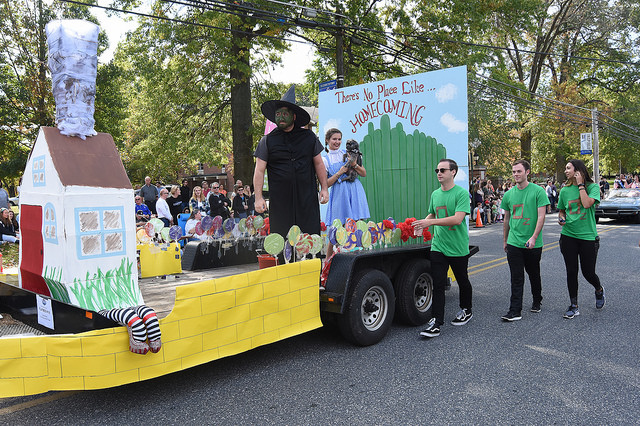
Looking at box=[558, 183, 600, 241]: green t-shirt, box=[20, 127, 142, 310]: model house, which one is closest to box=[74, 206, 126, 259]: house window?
box=[20, 127, 142, 310]: model house

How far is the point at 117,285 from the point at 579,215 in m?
4.85

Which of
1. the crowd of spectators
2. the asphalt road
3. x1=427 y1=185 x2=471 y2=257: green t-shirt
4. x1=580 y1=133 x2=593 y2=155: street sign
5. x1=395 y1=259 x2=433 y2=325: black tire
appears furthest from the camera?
x1=580 y1=133 x2=593 y2=155: street sign

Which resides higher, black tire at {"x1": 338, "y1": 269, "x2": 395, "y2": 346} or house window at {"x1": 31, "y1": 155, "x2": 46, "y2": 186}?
house window at {"x1": 31, "y1": 155, "x2": 46, "y2": 186}

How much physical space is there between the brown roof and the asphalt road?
1601 millimetres

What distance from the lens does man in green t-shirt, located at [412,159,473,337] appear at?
4.84 m

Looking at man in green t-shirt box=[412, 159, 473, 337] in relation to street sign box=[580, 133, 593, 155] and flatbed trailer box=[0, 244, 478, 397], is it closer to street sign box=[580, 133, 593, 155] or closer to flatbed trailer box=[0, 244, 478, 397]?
flatbed trailer box=[0, 244, 478, 397]

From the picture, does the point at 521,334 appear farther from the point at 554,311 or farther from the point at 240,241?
the point at 240,241

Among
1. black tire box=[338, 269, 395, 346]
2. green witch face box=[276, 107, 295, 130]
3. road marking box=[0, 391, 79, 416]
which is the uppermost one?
green witch face box=[276, 107, 295, 130]

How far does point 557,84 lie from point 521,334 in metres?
38.0

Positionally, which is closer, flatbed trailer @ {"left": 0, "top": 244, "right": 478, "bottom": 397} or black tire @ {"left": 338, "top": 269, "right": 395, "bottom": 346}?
flatbed trailer @ {"left": 0, "top": 244, "right": 478, "bottom": 397}

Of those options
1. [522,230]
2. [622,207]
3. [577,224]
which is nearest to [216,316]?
[522,230]

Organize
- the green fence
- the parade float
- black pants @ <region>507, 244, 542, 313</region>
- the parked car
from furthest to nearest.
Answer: the parked car < the green fence < black pants @ <region>507, 244, 542, 313</region> < the parade float

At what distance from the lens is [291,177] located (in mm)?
4832

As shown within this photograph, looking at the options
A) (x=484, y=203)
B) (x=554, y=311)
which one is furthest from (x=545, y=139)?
(x=554, y=311)
